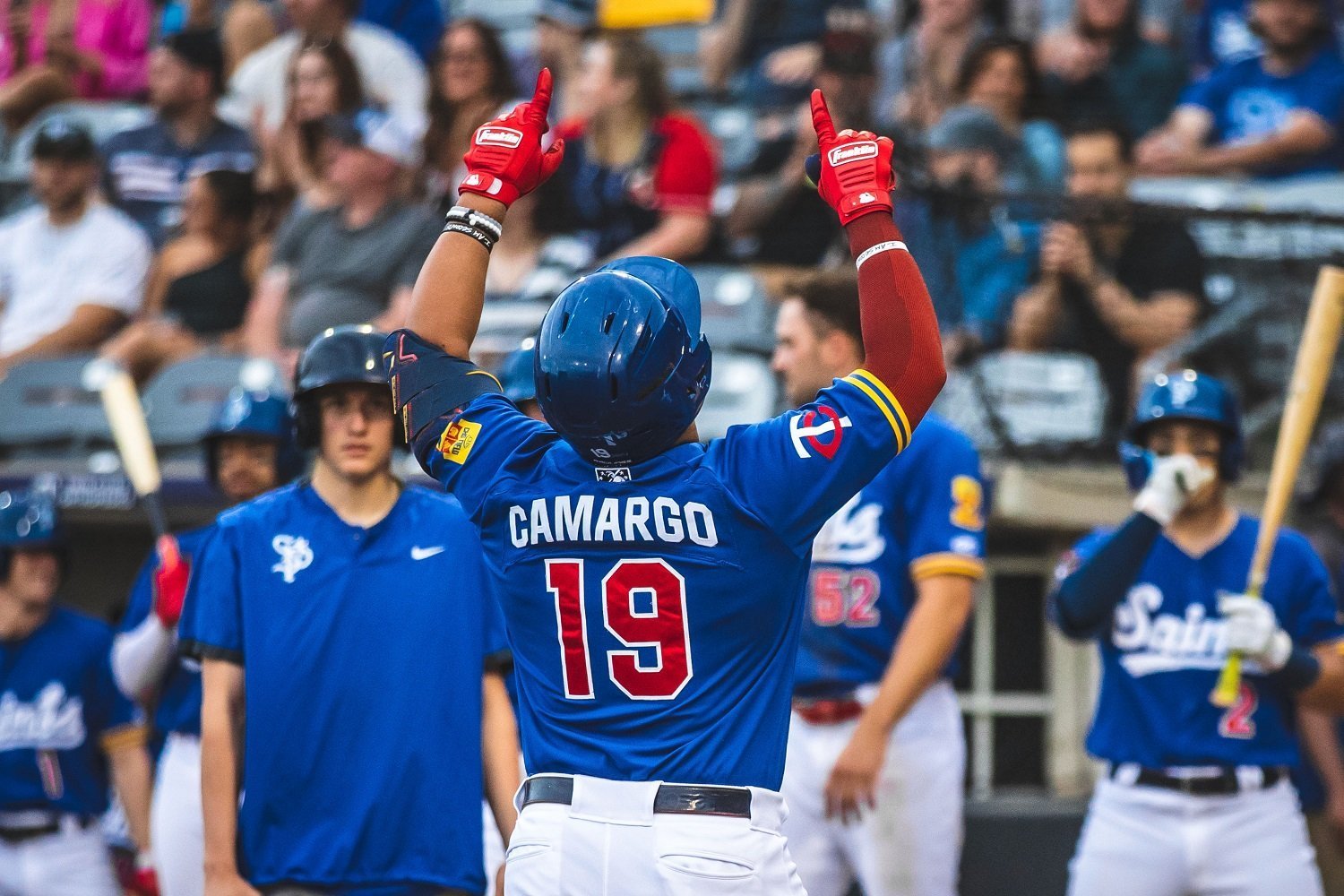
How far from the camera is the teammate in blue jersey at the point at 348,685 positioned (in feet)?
11.7

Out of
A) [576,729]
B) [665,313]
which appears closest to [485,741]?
[576,729]

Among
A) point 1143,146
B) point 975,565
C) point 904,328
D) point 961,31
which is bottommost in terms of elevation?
point 975,565

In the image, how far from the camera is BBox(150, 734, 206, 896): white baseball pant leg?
15.3 ft

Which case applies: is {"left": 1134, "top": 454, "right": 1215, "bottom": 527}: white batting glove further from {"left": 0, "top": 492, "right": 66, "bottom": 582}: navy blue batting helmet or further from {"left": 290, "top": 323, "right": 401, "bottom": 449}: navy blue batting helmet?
{"left": 0, "top": 492, "right": 66, "bottom": 582}: navy blue batting helmet

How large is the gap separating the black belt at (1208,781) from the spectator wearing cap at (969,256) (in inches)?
86.8

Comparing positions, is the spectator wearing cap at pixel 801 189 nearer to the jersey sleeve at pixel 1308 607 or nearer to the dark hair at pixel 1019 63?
the dark hair at pixel 1019 63

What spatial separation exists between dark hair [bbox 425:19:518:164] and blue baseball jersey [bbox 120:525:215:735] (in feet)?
11.2

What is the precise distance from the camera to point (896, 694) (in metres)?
4.32

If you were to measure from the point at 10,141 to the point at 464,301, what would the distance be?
27.6ft

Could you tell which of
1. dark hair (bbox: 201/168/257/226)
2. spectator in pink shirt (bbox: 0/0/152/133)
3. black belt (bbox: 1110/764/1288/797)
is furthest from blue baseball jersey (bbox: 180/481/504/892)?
spectator in pink shirt (bbox: 0/0/152/133)

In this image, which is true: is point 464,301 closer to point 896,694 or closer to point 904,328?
point 904,328

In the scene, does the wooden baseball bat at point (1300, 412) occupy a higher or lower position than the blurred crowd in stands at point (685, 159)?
lower

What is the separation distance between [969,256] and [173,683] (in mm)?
3355

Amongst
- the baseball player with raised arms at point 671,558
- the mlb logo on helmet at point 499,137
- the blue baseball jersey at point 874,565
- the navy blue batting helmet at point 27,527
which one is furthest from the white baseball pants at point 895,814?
the navy blue batting helmet at point 27,527
